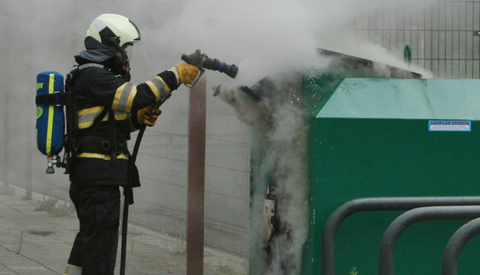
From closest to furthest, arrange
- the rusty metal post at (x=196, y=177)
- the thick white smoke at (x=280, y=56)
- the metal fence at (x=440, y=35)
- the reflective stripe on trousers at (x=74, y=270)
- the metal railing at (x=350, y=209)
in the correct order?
the metal railing at (x=350, y=209)
the thick white smoke at (x=280, y=56)
the reflective stripe on trousers at (x=74, y=270)
the rusty metal post at (x=196, y=177)
the metal fence at (x=440, y=35)

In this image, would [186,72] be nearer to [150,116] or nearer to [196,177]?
[150,116]

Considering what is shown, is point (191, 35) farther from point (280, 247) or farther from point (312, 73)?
point (280, 247)

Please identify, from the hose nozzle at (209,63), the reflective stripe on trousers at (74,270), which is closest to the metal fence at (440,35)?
the hose nozzle at (209,63)

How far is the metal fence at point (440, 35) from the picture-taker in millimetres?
5797

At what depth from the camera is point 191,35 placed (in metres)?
4.20

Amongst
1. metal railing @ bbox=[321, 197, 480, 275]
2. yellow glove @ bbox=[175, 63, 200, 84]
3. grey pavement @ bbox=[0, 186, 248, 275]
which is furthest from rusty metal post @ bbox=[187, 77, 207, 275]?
metal railing @ bbox=[321, 197, 480, 275]

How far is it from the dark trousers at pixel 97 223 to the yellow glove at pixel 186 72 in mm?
640

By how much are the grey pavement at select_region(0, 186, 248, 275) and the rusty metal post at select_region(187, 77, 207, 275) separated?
18.7 inches

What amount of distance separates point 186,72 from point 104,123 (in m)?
0.50

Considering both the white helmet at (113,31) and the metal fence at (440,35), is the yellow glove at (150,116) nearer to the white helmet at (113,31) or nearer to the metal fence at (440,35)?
the white helmet at (113,31)

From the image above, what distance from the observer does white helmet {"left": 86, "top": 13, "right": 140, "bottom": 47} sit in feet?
11.9

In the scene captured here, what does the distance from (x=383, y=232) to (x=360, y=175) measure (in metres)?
0.29

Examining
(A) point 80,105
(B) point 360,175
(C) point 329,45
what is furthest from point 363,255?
(A) point 80,105

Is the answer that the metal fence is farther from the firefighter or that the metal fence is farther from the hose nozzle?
the firefighter
